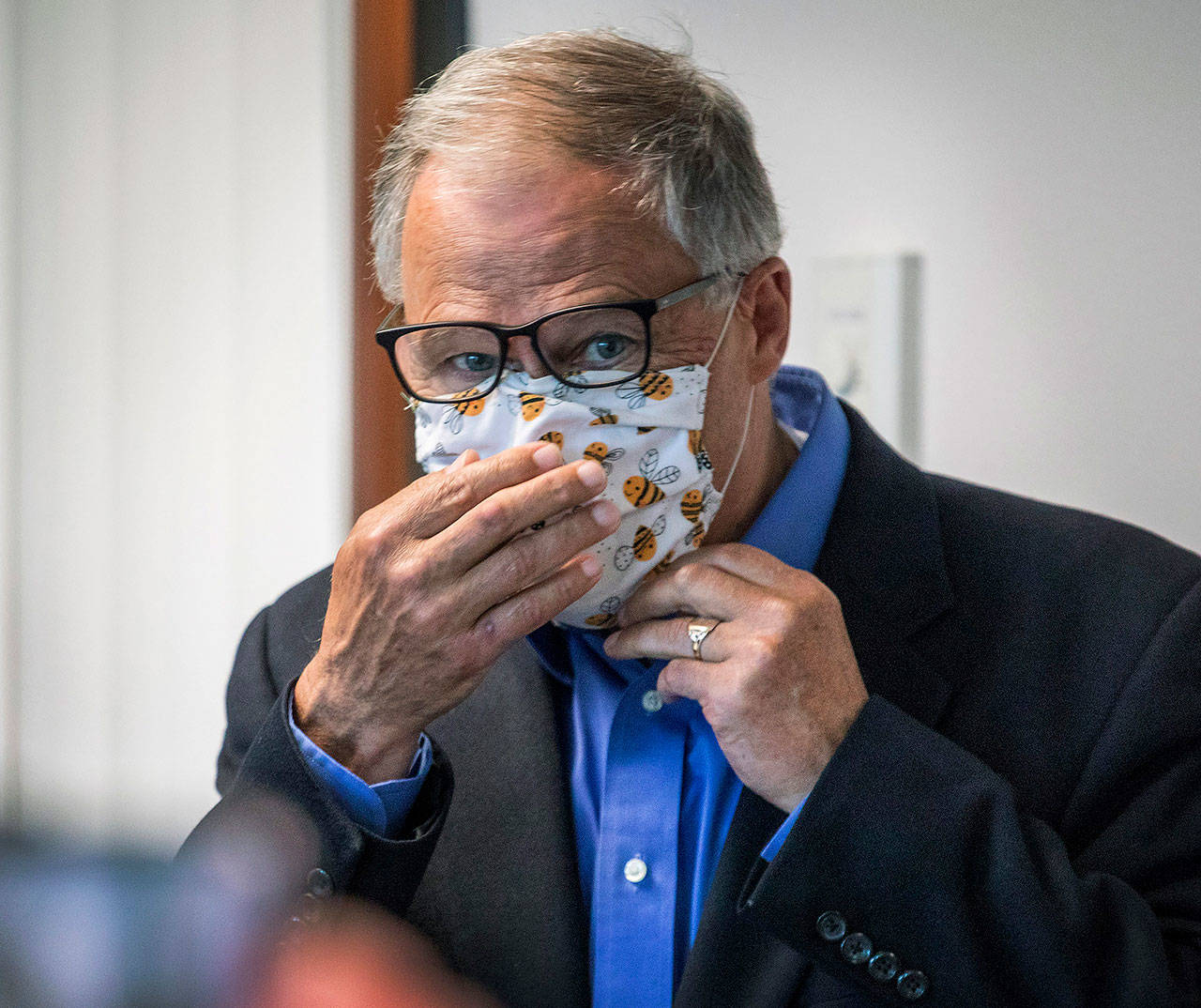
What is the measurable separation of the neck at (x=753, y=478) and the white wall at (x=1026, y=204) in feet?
2.17

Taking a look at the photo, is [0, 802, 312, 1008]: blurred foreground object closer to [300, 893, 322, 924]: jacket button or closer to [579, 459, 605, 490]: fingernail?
[300, 893, 322, 924]: jacket button

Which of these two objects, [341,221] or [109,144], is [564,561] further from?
[109,144]

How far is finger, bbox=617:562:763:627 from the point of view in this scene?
46.3 inches

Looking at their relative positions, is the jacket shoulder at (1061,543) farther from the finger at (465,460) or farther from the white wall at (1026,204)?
the finger at (465,460)

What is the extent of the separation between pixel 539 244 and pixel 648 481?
0.31m

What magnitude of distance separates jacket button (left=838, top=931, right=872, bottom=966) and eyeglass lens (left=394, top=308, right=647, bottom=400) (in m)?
0.64

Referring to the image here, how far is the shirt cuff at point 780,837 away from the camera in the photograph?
1.11 m

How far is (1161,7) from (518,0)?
50.0 inches

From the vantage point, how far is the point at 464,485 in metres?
1.13

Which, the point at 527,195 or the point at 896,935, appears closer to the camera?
the point at 896,935

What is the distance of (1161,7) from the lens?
6.13ft

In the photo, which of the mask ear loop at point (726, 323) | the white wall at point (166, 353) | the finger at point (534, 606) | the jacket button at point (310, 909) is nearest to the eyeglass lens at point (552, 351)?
the mask ear loop at point (726, 323)

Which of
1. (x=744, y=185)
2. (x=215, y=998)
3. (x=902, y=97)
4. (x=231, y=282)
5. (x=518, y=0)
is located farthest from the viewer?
(x=231, y=282)

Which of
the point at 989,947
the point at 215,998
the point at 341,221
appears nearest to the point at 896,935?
the point at 989,947
